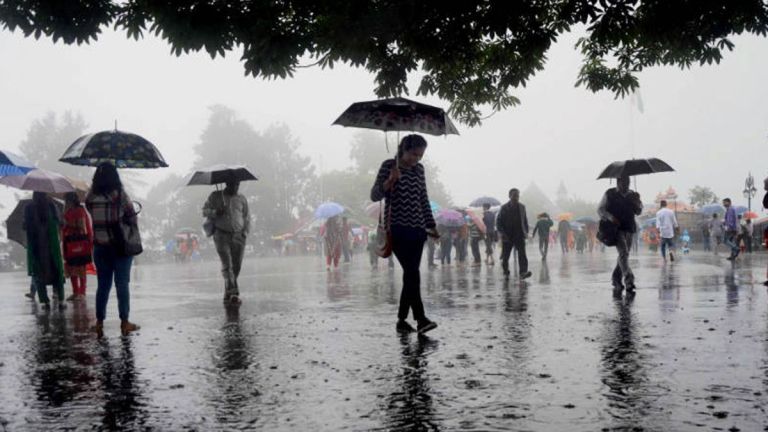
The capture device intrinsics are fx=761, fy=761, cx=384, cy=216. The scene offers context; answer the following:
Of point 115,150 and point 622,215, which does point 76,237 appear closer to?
point 115,150

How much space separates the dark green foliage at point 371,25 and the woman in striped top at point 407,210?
1365 millimetres

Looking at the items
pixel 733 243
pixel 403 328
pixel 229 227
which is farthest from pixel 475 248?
pixel 403 328

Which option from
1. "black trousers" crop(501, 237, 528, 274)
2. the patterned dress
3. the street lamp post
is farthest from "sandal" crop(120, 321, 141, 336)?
the street lamp post

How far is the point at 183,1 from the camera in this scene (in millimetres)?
6902

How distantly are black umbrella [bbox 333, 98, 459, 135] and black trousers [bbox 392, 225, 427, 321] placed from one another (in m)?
1.09

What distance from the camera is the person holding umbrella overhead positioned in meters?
11.3

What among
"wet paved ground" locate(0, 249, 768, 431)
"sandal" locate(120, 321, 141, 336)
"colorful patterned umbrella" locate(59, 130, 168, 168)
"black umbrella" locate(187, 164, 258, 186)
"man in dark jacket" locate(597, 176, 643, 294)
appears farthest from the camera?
"black umbrella" locate(187, 164, 258, 186)

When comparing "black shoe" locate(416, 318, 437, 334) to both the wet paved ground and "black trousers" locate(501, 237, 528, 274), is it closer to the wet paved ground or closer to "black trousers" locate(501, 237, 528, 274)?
the wet paved ground

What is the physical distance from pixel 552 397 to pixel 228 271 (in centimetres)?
778

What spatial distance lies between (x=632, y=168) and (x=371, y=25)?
6.29m

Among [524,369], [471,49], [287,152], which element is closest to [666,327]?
[524,369]

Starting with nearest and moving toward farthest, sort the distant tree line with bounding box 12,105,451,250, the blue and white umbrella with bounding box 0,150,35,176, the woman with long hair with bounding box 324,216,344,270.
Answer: the blue and white umbrella with bounding box 0,150,35,176 < the woman with long hair with bounding box 324,216,344,270 < the distant tree line with bounding box 12,105,451,250

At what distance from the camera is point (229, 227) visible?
444 inches

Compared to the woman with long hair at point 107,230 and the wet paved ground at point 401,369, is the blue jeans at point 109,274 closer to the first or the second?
the woman with long hair at point 107,230
